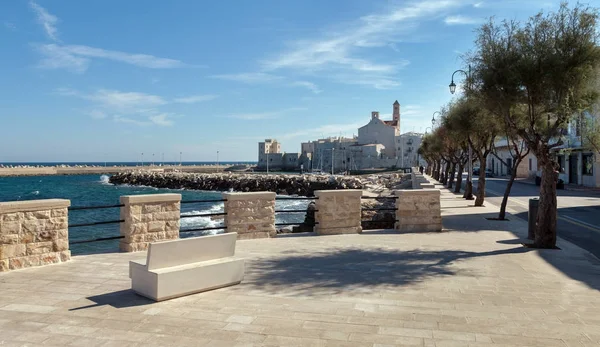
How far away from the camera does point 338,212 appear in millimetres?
11375

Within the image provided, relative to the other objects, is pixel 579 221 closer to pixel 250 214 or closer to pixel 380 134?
pixel 250 214

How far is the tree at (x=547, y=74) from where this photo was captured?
9844 mm

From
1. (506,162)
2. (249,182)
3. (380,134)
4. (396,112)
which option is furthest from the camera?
(396,112)

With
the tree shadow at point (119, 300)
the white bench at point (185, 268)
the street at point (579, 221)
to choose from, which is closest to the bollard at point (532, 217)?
the street at point (579, 221)

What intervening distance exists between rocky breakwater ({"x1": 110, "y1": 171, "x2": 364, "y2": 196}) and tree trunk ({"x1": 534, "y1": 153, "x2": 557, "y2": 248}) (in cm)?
4124

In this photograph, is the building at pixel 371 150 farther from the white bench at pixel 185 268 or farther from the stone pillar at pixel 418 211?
the white bench at pixel 185 268

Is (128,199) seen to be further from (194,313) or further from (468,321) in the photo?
A: (468,321)

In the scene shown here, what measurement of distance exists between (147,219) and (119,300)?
3471mm

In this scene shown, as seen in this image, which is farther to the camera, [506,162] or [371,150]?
[371,150]

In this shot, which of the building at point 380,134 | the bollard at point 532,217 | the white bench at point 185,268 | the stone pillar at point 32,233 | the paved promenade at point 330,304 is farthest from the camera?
the building at point 380,134

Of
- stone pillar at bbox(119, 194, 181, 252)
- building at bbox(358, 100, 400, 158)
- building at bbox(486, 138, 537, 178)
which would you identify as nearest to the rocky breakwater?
building at bbox(486, 138, 537, 178)

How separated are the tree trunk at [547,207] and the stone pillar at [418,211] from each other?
2.56m

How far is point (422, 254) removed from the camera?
29.8 feet

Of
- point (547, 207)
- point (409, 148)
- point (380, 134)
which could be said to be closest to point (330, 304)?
point (547, 207)
